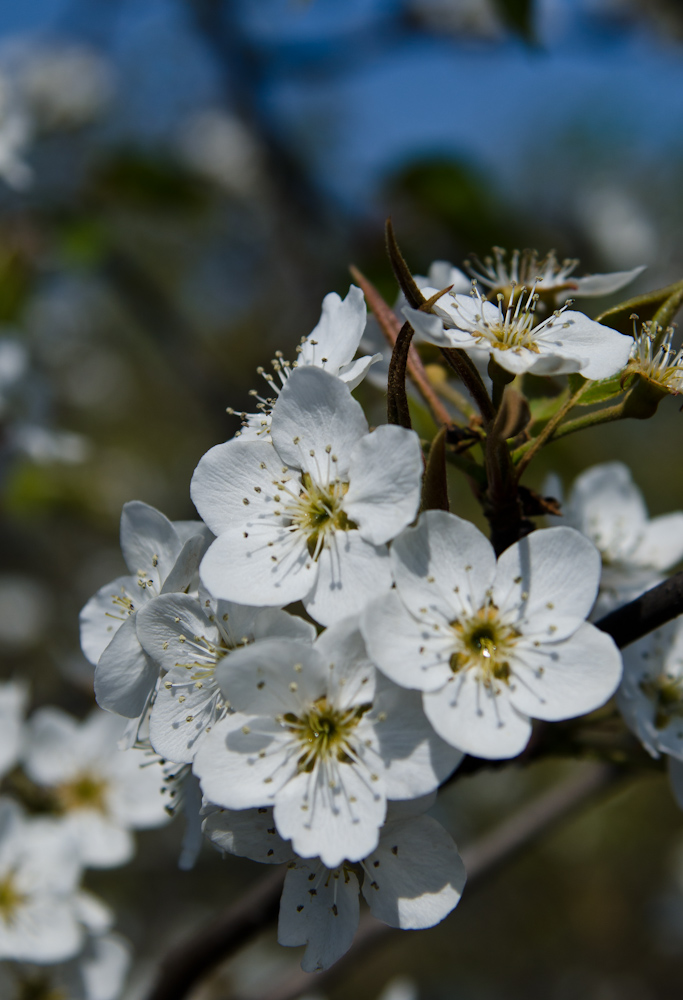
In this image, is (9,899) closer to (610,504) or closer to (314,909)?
(314,909)

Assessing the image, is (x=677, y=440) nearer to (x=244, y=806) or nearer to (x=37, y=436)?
(x=37, y=436)

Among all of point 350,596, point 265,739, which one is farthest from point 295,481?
point 265,739

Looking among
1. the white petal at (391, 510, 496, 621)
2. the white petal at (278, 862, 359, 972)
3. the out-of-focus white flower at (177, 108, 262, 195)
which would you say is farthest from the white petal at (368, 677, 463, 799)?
the out-of-focus white flower at (177, 108, 262, 195)

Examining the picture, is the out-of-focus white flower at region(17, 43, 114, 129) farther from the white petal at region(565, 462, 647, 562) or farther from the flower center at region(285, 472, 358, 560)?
the flower center at region(285, 472, 358, 560)

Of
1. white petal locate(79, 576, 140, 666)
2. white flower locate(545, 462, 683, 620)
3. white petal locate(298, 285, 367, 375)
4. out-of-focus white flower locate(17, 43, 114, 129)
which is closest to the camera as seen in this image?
white petal locate(298, 285, 367, 375)

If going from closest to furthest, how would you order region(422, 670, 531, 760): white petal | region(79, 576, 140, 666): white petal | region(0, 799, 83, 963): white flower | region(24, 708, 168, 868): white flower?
region(422, 670, 531, 760): white petal < region(79, 576, 140, 666): white petal < region(0, 799, 83, 963): white flower < region(24, 708, 168, 868): white flower

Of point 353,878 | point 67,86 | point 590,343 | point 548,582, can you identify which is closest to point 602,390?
point 590,343

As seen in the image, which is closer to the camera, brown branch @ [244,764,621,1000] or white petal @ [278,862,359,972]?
white petal @ [278,862,359,972]
